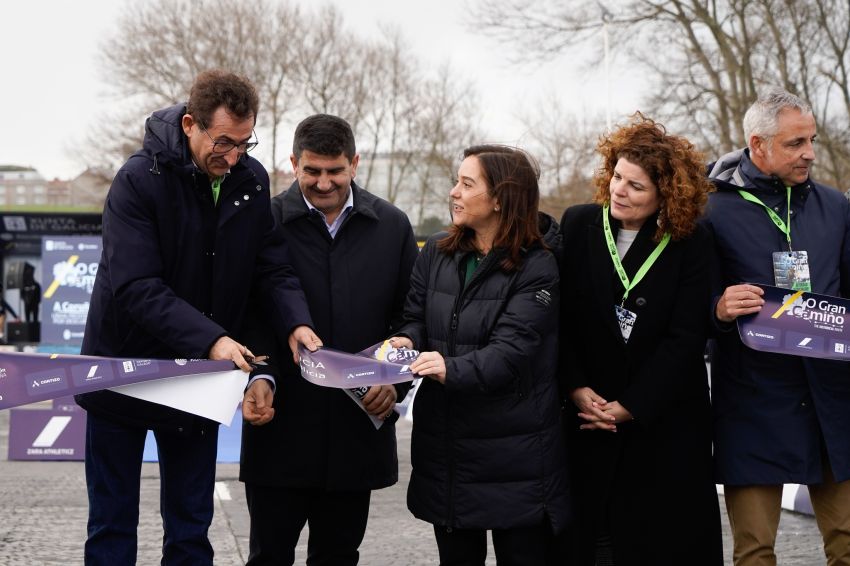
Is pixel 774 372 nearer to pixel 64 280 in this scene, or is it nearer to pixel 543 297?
pixel 543 297

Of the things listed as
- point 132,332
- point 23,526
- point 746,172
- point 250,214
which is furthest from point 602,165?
point 23,526

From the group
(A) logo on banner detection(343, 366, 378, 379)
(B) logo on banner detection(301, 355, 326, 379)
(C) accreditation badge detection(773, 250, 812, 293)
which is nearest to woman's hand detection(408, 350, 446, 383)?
(A) logo on banner detection(343, 366, 378, 379)

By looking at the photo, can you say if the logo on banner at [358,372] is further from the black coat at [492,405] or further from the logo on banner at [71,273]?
the logo on banner at [71,273]

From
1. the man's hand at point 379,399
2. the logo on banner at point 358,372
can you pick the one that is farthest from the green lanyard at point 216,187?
the man's hand at point 379,399

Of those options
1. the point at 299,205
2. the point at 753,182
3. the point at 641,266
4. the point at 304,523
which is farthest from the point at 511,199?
the point at 304,523

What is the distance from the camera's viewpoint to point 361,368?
4.02 m

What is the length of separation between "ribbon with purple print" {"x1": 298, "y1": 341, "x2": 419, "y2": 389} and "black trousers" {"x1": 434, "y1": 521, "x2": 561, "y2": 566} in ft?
2.02

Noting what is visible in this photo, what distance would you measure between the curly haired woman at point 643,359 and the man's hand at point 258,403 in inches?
44.6

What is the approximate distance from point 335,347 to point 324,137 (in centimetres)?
83

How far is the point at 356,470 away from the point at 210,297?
0.91 meters

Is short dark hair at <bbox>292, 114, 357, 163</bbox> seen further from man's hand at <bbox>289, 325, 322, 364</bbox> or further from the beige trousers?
the beige trousers

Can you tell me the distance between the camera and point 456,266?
13.7 feet

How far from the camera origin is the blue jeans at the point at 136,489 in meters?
4.02

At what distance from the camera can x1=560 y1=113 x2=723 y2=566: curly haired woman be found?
13.8 ft
